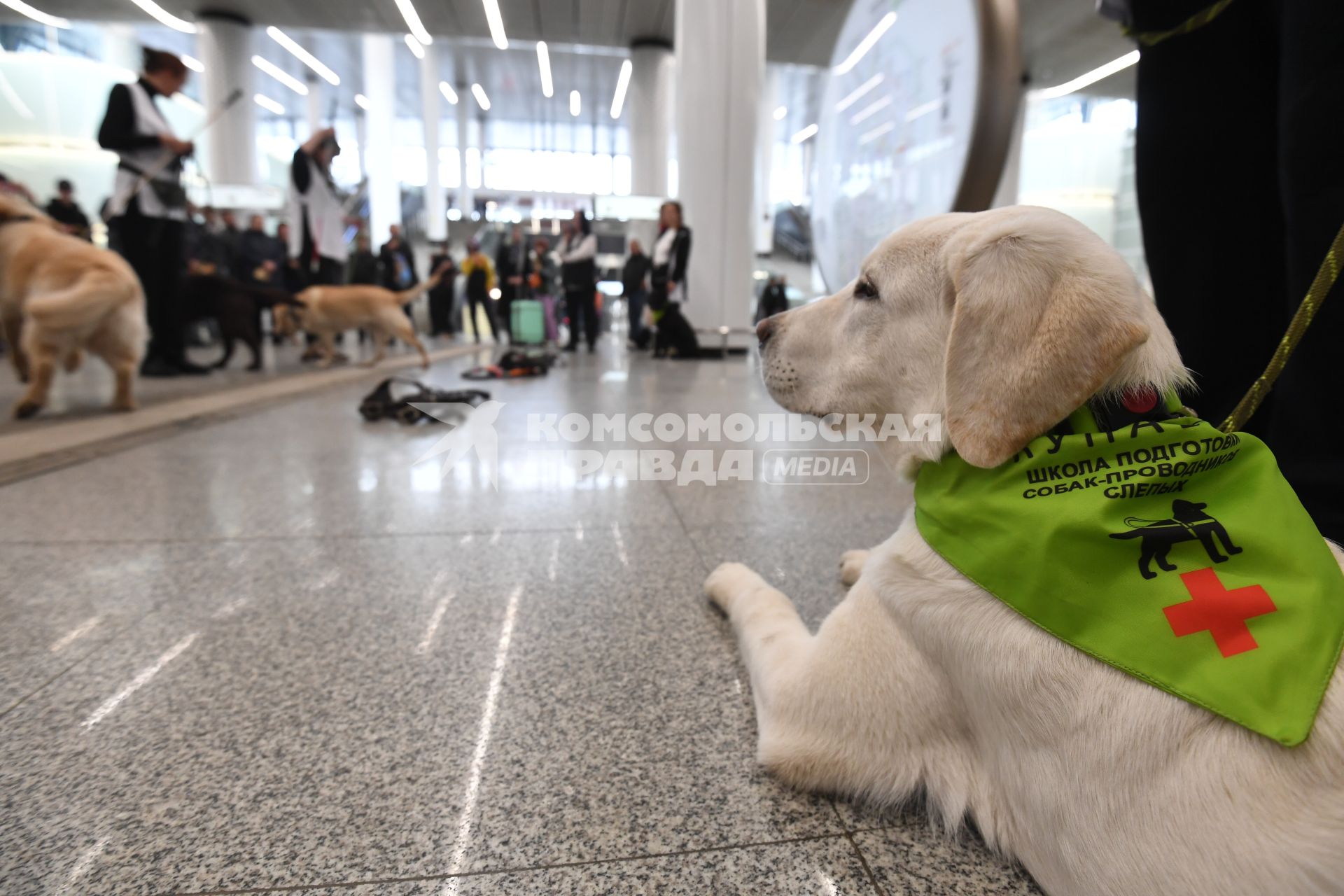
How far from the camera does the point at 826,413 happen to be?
4.35 feet

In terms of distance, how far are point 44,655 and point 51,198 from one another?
400 inches

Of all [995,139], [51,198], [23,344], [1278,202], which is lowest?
[23,344]

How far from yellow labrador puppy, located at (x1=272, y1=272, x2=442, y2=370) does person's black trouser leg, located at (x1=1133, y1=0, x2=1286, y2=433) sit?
23.7 feet

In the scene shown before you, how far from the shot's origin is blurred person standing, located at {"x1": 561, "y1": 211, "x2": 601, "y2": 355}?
35.6 ft

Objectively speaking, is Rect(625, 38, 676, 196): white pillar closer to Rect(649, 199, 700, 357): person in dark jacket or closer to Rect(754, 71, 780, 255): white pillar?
Rect(754, 71, 780, 255): white pillar

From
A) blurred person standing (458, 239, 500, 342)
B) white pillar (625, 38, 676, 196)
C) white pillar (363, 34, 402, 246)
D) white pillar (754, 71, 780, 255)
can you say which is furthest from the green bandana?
white pillar (754, 71, 780, 255)

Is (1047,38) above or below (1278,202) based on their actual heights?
above

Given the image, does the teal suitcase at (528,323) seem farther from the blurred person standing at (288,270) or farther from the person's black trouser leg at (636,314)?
the blurred person standing at (288,270)

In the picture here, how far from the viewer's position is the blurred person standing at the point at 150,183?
487 centimetres

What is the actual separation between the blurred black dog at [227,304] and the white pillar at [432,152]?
48.6 ft

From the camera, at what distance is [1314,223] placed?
4.11 ft

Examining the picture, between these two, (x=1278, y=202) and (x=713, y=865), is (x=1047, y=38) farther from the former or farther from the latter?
(x=713, y=865)

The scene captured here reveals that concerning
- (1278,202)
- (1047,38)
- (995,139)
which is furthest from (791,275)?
(1278,202)

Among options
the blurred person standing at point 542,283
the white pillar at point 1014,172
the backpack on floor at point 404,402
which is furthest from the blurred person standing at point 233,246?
the white pillar at point 1014,172
